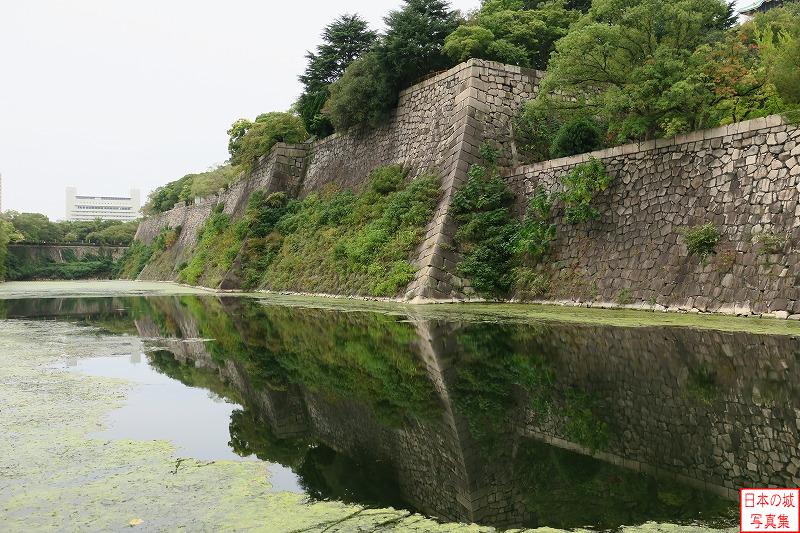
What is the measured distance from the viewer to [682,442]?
4.60 m

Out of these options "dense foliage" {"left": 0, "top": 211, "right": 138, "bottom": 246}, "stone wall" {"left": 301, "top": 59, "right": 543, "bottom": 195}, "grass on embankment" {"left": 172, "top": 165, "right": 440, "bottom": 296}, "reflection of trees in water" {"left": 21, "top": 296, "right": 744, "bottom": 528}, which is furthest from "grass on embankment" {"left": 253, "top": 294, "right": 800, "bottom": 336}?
"dense foliage" {"left": 0, "top": 211, "right": 138, "bottom": 246}

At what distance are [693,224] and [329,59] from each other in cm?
2451

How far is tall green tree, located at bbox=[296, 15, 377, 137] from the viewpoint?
113ft

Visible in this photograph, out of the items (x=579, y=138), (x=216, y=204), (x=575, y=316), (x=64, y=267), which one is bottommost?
(x=64, y=267)

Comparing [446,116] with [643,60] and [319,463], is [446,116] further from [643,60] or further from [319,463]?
[319,463]

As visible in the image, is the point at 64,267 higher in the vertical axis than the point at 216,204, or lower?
lower

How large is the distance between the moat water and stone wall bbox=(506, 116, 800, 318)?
3.05 meters

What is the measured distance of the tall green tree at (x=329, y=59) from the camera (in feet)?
113

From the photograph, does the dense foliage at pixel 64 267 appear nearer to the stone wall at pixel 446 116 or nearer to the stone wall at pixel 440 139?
the stone wall at pixel 440 139

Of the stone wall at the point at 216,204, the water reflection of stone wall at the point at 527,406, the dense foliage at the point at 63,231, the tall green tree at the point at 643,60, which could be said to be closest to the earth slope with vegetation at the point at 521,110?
the tall green tree at the point at 643,60

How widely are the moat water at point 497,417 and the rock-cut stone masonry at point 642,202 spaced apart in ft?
10.5

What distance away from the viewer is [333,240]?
26.4 meters

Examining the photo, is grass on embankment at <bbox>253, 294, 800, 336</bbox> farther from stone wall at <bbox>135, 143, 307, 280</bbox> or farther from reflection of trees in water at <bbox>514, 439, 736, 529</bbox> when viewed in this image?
stone wall at <bbox>135, 143, 307, 280</bbox>

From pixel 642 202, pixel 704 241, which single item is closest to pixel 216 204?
pixel 642 202
